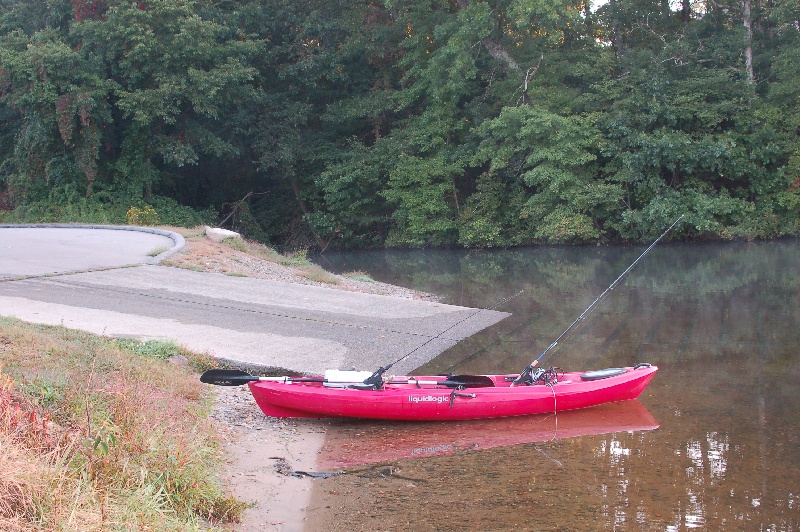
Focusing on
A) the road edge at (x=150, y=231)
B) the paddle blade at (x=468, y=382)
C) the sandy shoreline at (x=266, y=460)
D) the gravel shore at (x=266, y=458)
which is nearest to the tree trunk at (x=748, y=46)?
the road edge at (x=150, y=231)

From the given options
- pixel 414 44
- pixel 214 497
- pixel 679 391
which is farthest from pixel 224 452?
pixel 414 44

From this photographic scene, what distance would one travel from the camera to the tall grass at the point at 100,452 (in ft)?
17.4

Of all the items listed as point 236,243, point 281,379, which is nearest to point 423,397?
point 281,379

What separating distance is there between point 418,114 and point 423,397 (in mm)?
25599

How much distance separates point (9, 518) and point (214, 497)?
1916 millimetres

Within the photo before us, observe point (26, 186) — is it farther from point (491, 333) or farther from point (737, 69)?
point (737, 69)

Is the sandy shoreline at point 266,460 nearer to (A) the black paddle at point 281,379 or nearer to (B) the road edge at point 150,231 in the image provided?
(A) the black paddle at point 281,379

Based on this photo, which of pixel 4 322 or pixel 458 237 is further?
pixel 458 237

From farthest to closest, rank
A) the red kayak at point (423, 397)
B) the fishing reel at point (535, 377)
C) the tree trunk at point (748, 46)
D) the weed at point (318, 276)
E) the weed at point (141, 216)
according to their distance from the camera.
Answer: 1. the tree trunk at point (748, 46)
2. the weed at point (141, 216)
3. the weed at point (318, 276)
4. the fishing reel at point (535, 377)
5. the red kayak at point (423, 397)

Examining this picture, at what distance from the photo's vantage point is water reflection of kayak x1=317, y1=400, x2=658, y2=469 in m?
8.99

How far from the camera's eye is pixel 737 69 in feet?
93.0

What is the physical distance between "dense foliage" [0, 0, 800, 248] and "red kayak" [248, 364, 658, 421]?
1857 centimetres

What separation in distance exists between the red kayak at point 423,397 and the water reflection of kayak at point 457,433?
0.13m

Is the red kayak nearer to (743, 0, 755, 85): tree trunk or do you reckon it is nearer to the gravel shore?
the gravel shore
